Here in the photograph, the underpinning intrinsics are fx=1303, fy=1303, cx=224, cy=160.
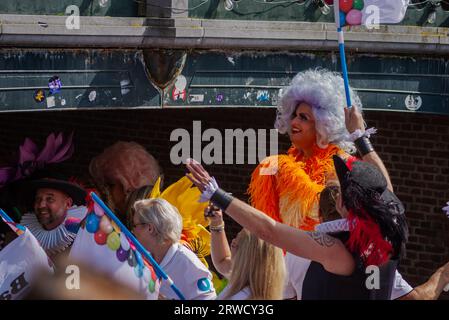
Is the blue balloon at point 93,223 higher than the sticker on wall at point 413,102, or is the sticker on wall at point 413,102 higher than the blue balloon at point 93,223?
the sticker on wall at point 413,102

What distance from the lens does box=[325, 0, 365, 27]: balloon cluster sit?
25.9 ft

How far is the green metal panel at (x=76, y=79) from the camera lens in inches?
317

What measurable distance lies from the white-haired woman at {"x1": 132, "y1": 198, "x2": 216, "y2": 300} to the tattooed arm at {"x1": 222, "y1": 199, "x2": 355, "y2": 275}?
1.07 metres

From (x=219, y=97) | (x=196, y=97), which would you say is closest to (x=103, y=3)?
(x=196, y=97)

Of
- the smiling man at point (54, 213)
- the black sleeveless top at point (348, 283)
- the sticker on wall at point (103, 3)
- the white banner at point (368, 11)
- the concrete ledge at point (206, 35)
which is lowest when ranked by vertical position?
the black sleeveless top at point (348, 283)

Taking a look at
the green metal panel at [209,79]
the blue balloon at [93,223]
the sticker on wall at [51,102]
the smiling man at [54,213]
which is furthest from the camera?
the sticker on wall at [51,102]

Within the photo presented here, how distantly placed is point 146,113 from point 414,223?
2618mm

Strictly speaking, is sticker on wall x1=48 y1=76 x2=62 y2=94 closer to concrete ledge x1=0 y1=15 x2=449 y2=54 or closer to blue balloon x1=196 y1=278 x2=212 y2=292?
concrete ledge x1=0 y1=15 x2=449 y2=54

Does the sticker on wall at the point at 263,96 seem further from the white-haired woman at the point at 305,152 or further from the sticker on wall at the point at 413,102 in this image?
the white-haired woman at the point at 305,152

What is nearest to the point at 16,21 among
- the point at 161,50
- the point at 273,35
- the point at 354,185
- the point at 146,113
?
the point at 161,50

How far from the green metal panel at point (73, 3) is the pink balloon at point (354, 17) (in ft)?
5.09

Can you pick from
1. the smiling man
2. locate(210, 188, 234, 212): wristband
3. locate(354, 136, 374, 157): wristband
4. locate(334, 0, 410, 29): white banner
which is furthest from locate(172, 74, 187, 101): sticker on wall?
locate(210, 188, 234, 212): wristband

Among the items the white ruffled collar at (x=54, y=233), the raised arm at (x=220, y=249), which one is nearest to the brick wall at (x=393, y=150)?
the white ruffled collar at (x=54, y=233)

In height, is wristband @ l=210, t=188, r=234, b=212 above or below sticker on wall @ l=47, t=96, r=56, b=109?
below
